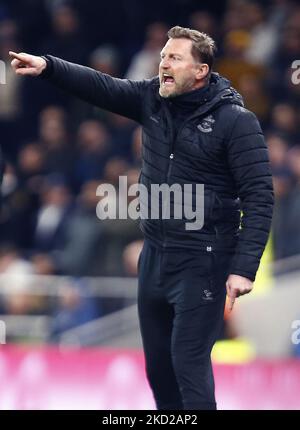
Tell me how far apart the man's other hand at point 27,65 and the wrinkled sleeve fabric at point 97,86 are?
0.19 ft

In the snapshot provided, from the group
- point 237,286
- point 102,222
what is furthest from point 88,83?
point 102,222

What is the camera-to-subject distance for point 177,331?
5.57 m

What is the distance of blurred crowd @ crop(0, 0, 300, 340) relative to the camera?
9727 millimetres

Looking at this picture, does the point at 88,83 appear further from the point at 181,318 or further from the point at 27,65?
the point at 181,318

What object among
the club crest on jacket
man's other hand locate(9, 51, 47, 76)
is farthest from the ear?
man's other hand locate(9, 51, 47, 76)

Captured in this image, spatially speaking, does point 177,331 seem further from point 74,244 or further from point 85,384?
point 74,244

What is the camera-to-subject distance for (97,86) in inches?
221

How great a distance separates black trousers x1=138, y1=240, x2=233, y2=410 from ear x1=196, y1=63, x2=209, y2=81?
0.75 meters

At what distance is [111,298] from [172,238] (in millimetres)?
3735

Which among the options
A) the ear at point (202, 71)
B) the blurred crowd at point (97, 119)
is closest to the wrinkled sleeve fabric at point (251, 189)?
the ear at point (202, 71)

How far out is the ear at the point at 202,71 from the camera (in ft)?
18.3

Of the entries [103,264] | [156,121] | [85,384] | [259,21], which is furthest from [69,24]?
[156,121]

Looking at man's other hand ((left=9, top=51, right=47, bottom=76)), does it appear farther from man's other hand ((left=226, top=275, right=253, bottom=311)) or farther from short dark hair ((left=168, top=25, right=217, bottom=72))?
man's other hand ((left=226, top=275, right=253, bottom=311))

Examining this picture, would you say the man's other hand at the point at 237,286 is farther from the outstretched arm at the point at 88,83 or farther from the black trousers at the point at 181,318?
the outstretched arm at the point at 88,83
